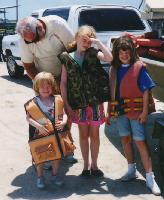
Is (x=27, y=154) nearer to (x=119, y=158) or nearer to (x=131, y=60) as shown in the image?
(x=119, y=158)

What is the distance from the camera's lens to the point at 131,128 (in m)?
4.66

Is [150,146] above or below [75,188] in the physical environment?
below

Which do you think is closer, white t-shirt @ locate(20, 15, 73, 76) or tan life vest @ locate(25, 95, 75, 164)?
tan life vest @ locate(25, 95, 75, 164)

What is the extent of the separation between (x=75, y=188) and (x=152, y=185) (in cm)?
77

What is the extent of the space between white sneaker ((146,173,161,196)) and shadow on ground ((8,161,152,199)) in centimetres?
7

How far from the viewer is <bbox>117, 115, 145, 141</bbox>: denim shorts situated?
4547 mm

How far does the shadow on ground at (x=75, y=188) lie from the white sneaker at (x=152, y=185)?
0.23 feet

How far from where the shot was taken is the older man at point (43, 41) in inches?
186

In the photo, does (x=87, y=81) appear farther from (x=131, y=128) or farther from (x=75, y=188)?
(x=75, y=188)

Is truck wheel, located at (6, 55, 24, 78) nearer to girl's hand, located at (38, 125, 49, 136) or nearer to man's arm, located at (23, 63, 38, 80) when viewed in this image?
man's arm, located at (23, 63, 38, 80)

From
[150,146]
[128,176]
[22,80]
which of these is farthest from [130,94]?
[22,80]

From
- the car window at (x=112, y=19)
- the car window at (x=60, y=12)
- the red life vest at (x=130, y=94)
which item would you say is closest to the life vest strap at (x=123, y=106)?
the red life vest at (x=130, y=94)

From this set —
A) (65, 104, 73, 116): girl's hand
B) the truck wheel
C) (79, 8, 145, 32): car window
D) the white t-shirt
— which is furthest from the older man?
the truck wheel

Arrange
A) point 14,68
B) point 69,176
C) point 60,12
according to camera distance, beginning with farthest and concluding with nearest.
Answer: point 14,68
point 60,12
point 69,176
